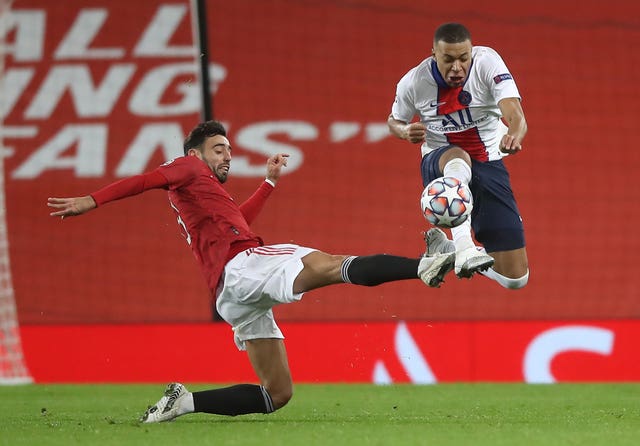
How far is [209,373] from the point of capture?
994 cm

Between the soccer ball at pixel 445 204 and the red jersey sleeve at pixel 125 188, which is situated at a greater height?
the red jersey sleeve at pixel 125 188

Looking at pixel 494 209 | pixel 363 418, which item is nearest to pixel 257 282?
pixel 363 418

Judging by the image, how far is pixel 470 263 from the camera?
18.7ft

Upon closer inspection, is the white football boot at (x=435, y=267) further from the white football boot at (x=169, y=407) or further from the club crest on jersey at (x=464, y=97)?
the white football boot at (x=169, y=407)

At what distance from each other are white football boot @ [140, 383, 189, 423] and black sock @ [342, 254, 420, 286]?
104cm

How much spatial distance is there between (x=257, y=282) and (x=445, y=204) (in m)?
0.97

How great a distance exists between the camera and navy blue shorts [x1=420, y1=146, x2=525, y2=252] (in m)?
7.10

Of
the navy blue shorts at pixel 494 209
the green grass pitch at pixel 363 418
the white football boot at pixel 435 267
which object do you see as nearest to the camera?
the green grass pitch at pixel 363 418

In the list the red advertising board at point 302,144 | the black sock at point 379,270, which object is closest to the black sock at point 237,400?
the black sock at point 379,270

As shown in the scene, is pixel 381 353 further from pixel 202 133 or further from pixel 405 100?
pixel 202 133

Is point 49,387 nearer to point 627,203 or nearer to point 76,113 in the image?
point 76,113

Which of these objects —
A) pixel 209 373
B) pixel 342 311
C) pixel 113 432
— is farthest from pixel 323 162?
pixel 113 432

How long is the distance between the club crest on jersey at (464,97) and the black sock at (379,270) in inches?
53.9

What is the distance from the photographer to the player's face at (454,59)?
636cm
